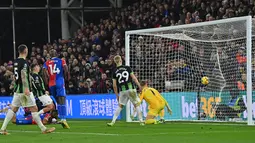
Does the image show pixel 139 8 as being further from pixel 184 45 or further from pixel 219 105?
pixel 219 105

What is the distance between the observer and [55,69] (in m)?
18.4

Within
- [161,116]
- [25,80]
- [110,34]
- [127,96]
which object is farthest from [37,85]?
[110,34]

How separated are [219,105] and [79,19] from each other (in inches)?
770

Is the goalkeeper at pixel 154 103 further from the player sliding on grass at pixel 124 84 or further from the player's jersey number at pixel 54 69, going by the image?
the player's jersey number at pixel 54 69

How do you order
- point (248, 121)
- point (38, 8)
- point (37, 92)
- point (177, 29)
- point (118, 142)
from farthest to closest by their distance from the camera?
point (38, 8) → point (177, 29) → point (37, 92) → point (248, 121) → point (118, 142)


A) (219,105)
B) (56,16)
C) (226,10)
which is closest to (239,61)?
(219,105)

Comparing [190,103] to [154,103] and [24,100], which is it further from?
[24,100]

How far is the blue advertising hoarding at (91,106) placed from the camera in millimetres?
24844

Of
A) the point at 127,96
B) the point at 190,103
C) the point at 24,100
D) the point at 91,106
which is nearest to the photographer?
the point at 24,100

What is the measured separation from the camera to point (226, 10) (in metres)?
24.6

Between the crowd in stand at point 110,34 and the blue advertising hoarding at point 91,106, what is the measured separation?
2.59 ft

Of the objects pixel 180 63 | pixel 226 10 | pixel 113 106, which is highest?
pixel 226 10

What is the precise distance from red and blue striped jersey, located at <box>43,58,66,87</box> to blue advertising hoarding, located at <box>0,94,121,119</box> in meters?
6.14

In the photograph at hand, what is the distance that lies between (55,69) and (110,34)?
47.6 ft
